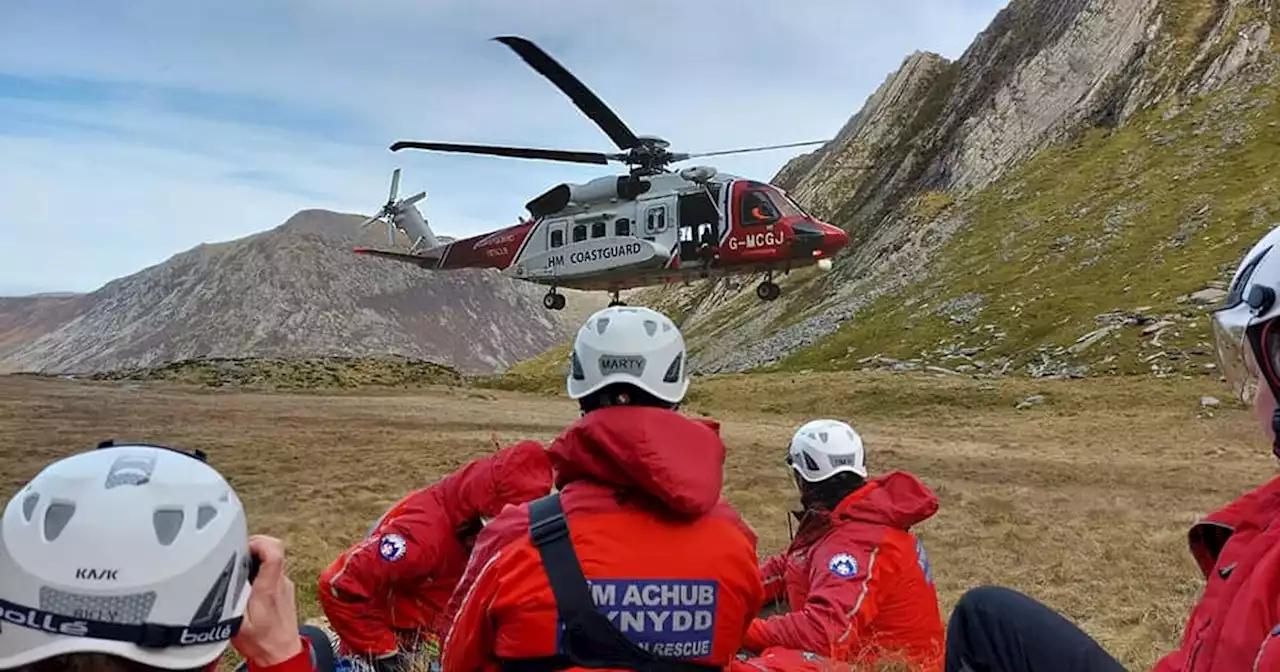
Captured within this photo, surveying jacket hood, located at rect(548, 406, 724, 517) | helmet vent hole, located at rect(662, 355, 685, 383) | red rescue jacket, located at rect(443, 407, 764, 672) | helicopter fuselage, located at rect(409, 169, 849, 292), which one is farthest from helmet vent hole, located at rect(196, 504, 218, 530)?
helicopter fuselage, located at rect(409, 169, 849, 292)

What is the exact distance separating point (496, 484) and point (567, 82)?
455 inches

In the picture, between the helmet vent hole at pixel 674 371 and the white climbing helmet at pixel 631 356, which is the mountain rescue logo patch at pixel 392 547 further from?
the helmet vent hole at pixel 674 371

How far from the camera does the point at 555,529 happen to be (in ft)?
10.3

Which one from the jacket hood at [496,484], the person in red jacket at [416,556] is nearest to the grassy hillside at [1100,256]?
the jacket hood at [496,484]

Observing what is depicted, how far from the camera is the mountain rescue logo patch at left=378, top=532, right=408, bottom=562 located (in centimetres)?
483

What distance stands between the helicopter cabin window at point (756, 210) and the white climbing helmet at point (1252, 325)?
1505cm

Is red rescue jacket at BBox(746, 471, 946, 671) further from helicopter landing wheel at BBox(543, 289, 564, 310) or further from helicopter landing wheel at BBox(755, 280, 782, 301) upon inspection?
helicopter landing wheel at BBox(543, 289, 564, 310)

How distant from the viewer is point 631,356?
3.63 meters

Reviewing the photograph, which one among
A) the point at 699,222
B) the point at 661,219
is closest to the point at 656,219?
the point at 661,219

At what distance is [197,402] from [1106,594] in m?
18.9

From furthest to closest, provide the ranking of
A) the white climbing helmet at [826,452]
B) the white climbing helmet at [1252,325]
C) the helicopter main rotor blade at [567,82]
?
the helicopter main rotor blade at [567,82] → the white climbing helmet at [826,452] → the white climbing helmet at [1252,325]

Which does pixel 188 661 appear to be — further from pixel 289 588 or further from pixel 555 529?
pixel 555 529

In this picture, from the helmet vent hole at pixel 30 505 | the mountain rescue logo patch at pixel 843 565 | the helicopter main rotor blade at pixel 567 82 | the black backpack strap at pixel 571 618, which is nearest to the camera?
the helmet vent hole at pixel 30 505

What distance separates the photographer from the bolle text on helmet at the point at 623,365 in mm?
3605
